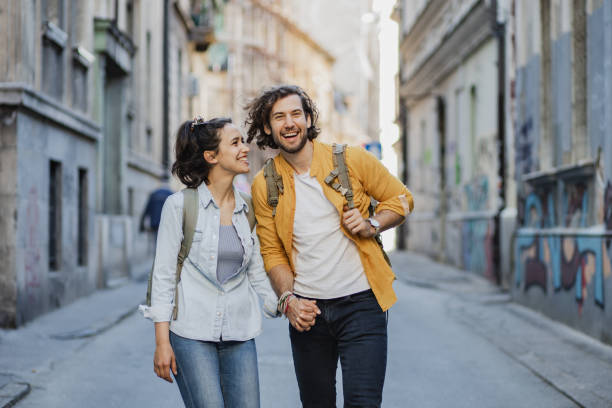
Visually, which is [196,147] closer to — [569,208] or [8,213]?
[8,213]

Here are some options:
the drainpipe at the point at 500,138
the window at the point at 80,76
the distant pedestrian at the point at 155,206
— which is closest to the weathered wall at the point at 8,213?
the window at the point at 80,76

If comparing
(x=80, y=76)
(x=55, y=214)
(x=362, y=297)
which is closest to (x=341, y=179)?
(x=362, y=297)

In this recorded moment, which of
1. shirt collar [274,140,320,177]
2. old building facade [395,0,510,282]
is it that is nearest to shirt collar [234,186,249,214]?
shirt collar [274,140,320,177]

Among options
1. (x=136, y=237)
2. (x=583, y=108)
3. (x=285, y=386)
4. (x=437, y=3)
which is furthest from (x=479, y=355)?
(x=437, y=3)

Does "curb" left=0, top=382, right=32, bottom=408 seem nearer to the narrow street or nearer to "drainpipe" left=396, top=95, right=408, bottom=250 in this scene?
the narrow street

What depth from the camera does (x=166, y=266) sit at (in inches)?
141

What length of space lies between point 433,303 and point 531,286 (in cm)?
178

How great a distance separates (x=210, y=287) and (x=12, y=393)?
3.23 m

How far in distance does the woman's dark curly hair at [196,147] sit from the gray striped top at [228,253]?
25cm

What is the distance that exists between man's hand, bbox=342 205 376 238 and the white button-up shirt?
437mm

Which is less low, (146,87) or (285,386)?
(146,87)

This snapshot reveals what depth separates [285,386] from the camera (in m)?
6.66

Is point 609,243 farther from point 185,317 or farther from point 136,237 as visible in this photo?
point 136,237

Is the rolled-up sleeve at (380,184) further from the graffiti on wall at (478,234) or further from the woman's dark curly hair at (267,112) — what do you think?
the graffiti on wall at (478,234)
